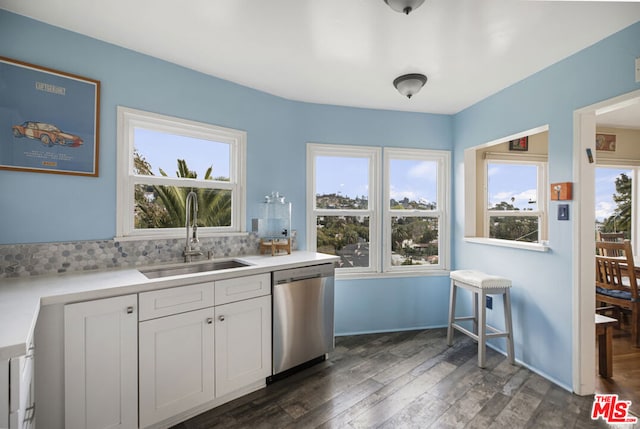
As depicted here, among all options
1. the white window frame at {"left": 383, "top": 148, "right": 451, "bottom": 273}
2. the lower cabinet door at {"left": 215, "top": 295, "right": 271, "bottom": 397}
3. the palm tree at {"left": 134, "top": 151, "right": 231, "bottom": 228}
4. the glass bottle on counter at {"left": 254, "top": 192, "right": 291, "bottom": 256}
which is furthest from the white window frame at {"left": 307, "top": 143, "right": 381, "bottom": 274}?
the lower cabinet door at {"left": 215, "top": 295, "right": 271, "bottom": 397}

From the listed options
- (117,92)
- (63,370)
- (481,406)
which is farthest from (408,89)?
(63,370)

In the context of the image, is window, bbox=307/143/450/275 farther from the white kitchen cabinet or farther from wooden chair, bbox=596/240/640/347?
the white kitchen cabinet

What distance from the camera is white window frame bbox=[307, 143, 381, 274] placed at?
332cm

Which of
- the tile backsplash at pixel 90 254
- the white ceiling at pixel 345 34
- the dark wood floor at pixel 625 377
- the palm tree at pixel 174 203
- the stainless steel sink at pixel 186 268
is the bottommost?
the dark wood floor at pixel 625 377

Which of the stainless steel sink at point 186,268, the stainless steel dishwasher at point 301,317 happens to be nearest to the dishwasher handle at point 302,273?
the stainless steel dishwasher at point 301,317

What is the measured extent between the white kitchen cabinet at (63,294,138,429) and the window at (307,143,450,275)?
189 centimetres

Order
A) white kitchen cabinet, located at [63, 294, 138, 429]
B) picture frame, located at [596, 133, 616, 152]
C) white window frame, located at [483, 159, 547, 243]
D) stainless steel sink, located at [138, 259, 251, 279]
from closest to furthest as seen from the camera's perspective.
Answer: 1. white kitchen cabinet, located at [63, 294, 138, 429]
2. stainless steel sink, located at [138, 259, 251, 279]
3. white window frame, located at [483, 159, 547, 243]
4. picture frame, located at [596, 133, 616, 152]

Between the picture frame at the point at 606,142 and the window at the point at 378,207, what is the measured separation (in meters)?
2.48

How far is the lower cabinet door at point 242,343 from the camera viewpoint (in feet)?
7.01

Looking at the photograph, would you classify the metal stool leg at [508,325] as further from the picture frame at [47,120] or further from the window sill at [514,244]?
the picture frame at [47,120]

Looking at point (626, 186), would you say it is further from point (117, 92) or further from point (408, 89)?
point (117, 92)

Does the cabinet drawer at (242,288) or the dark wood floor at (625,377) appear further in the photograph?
the dark wood floor at (625,377)

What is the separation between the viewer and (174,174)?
2600mm

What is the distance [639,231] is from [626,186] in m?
0.65
